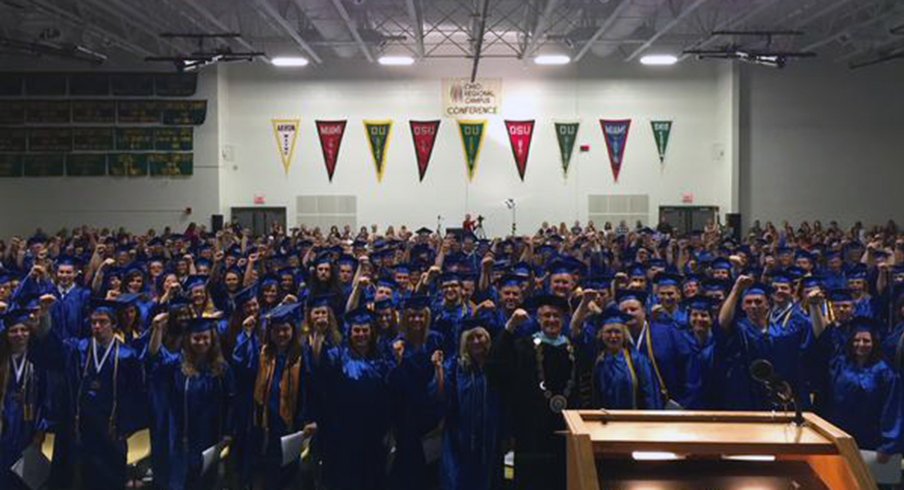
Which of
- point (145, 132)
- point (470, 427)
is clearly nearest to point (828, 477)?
point (470, 427)

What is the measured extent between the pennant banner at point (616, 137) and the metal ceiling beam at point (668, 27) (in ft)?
6.15

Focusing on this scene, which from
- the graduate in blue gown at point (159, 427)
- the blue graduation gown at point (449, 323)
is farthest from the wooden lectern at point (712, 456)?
the graduate in blue gown at point (159, 427)

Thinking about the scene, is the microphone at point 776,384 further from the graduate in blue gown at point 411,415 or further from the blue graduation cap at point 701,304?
the blue graduation cap at point 701,304

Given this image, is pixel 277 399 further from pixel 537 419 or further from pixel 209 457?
pixel 537 419

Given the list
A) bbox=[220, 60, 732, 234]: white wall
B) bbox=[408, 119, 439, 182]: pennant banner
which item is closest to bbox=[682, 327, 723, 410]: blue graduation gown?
bbox=[220, 60, 732, 234]: white wall

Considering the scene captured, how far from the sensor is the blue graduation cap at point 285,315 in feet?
16.8

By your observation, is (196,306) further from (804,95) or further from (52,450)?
(804,95)

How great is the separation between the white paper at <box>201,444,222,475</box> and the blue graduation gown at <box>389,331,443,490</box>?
1204 mm

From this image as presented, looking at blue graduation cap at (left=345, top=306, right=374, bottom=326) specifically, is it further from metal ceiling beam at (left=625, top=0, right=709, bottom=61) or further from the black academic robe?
metal ceiling beam at (left=625, top=0, right=709, bottom=61)

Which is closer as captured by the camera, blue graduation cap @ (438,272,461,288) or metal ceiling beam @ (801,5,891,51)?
blue graduation cap @ (438,272,461,288)

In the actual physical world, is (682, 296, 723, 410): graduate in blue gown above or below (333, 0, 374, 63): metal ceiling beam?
below

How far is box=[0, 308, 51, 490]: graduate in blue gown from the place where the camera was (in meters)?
4.89

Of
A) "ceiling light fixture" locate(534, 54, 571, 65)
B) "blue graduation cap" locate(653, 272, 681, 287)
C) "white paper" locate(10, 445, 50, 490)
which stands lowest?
"white paper" locate(10, 445, 50, 490)

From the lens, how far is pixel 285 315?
5.18 m
